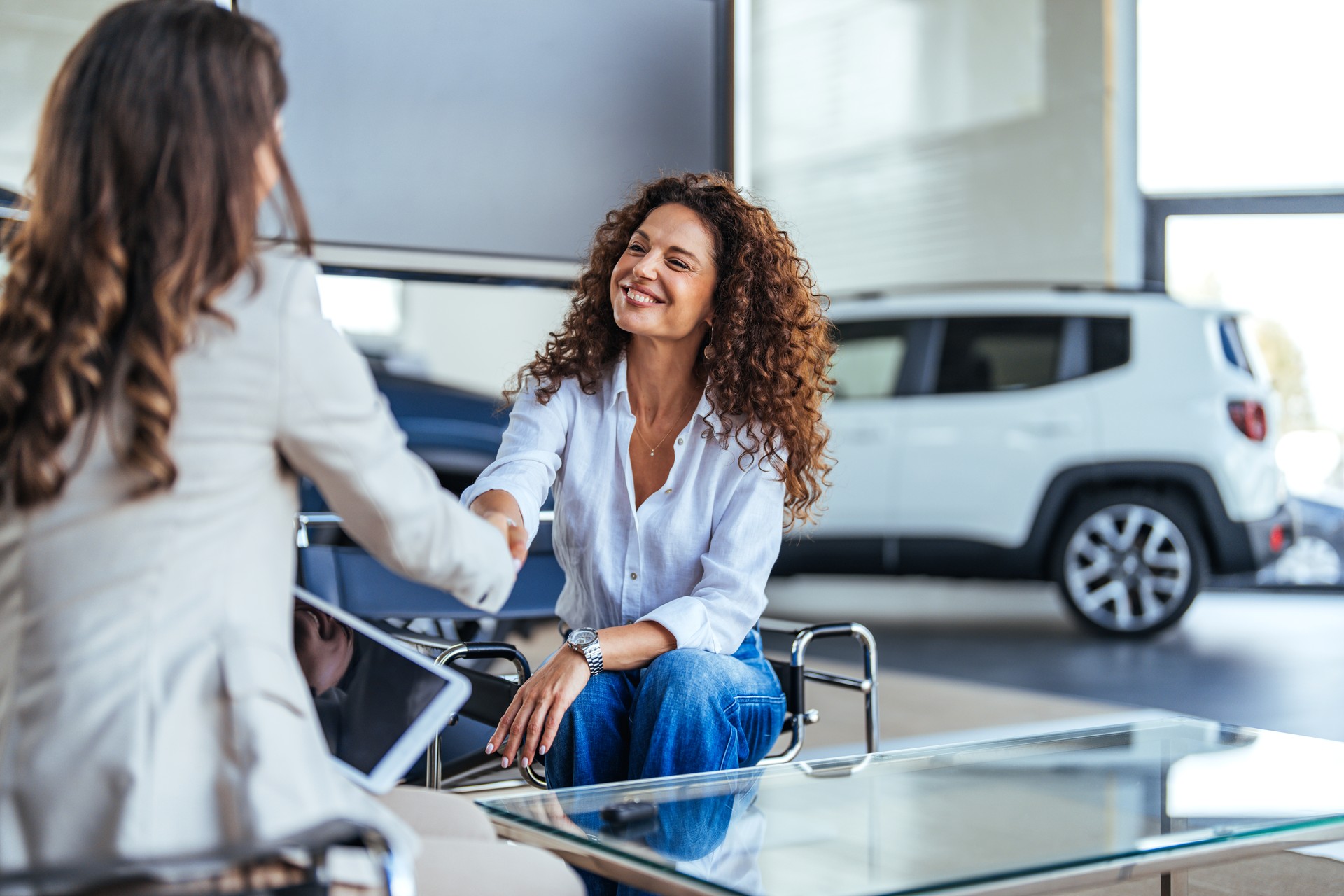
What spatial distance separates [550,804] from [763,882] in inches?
12.5

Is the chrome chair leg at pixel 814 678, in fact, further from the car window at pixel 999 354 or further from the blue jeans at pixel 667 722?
the car window at pixel 999 354

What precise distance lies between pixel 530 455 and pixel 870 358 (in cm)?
346

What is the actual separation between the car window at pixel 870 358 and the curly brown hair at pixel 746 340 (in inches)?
119

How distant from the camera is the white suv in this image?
4582mm

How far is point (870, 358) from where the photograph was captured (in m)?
5.20

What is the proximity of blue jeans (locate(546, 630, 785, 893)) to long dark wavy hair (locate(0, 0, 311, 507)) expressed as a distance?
97 cm

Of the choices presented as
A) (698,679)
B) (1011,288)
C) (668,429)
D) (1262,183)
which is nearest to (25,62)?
(668,429)

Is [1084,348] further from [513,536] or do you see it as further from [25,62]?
[513,536]

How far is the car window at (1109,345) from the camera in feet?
15.5

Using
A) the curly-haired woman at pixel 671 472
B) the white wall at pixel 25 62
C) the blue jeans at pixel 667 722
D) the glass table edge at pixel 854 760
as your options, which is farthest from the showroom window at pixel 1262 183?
the white wall at pixel 25 62

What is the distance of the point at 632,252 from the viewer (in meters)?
2.00

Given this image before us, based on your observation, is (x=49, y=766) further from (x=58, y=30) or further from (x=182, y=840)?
(x=58, y=30)

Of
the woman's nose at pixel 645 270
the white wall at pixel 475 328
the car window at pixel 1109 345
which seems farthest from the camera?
the car window at pixel 1109 345

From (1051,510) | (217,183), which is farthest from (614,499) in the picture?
(1051,510)
